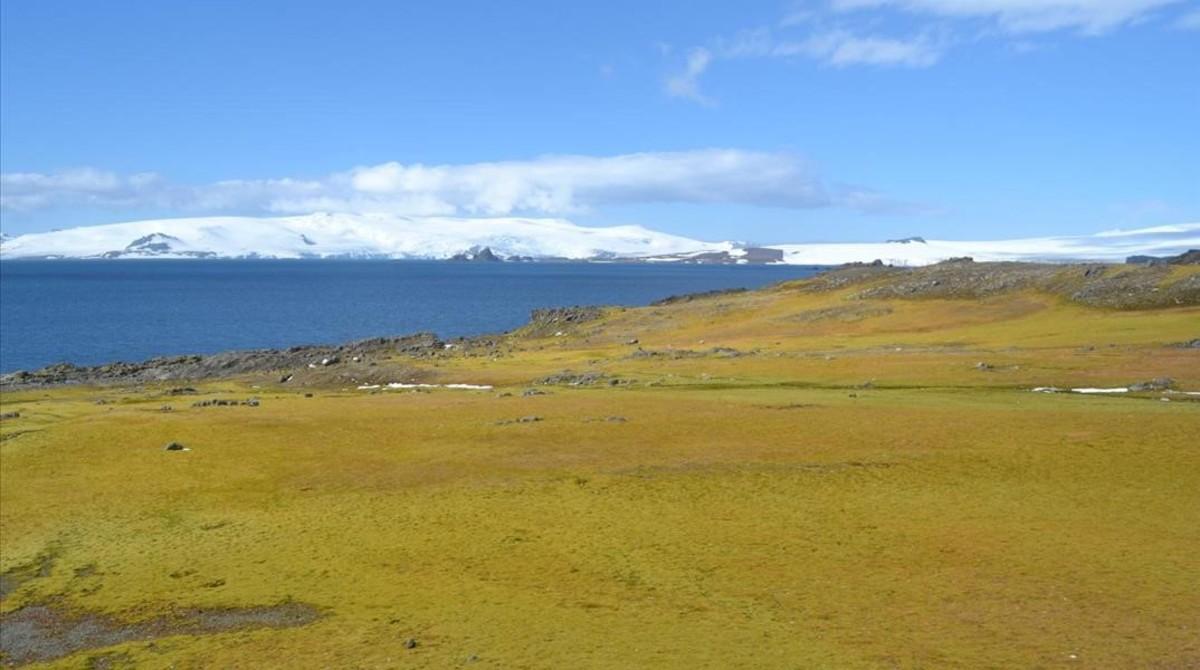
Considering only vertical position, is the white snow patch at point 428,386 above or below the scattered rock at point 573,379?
below

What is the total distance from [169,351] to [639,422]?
295 ft

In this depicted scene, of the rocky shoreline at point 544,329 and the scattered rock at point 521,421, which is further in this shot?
the rocky shoreline at point 544,329

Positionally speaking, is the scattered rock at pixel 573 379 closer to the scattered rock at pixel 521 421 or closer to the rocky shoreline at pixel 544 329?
the rocky shoreline at pixel 544 329

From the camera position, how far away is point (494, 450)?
143 feet

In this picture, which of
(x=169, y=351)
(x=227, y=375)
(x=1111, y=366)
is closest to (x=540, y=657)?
(x=1111, y=366)

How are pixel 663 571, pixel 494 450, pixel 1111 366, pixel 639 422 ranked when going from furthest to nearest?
pixel 1111 366, pixel 639 422, pixel 494 450, pixel 663 571

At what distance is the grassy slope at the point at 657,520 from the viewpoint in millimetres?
22078

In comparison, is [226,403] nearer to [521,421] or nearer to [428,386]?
[428,386]

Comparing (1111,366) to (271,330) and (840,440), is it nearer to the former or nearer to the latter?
(840,440)

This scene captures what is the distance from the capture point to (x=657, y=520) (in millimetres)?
32062

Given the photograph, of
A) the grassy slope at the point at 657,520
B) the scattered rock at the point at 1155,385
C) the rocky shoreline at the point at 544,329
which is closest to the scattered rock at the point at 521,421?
the grassy slope at the point at 657,520

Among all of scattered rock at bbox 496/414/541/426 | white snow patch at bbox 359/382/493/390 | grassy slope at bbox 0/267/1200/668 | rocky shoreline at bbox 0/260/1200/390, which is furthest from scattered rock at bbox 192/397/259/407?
scattered rock at bbox 496/414/541/426

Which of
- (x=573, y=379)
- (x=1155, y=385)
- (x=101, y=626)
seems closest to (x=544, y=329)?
(x=573, y=379)

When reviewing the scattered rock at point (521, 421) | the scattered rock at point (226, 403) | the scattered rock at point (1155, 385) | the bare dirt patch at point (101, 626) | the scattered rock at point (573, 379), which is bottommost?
the bare dirt patch at point (101, 626)
